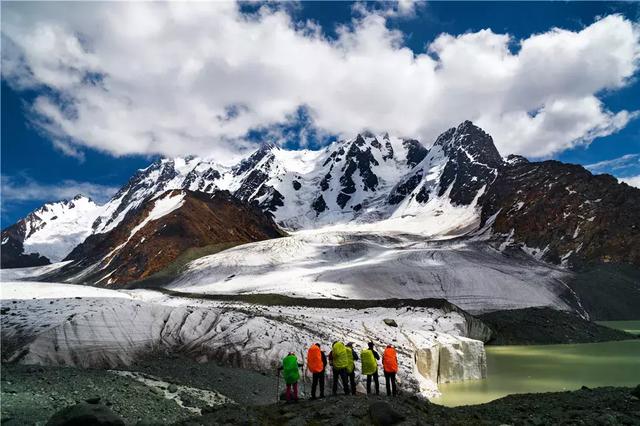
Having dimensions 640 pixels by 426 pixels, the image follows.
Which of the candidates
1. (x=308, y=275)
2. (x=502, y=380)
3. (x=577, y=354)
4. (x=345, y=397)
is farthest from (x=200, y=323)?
(x=308, y=275)

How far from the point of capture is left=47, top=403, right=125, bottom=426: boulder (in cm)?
1123

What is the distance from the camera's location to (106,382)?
1777 centimetres

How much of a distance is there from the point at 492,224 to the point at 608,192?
3958 cm

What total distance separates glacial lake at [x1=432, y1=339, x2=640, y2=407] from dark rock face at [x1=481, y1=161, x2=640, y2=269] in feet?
259

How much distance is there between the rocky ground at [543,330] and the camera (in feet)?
190

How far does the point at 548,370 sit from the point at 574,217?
4636 inches

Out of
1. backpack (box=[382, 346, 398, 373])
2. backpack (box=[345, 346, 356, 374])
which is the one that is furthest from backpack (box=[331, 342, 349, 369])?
backpack (box=[382, 346, 398, 373])

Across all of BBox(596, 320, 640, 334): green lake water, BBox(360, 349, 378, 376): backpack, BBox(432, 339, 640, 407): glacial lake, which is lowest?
BBox(432, 339, 640, 407): glacial lake

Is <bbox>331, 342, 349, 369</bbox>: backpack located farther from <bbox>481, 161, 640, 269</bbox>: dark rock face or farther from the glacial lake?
<bbox>481, 161, 640, 269</bbox>: dark rock face

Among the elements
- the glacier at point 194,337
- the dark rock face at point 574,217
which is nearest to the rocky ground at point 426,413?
the glacier at point 194,337

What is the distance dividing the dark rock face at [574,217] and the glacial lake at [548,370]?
78.8 meters

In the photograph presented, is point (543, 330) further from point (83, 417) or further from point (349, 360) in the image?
point (83, 417)

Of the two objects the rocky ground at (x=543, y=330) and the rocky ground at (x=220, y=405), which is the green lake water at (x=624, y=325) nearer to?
the rocky ground at (x=543, y=330)

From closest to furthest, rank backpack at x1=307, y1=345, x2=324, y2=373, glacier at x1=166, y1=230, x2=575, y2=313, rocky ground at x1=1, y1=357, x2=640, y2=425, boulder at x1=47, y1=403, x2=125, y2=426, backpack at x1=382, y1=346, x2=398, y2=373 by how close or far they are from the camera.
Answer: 1. boulder at x1=47, y1=403, x2=125, y2=426
2. rocky ground at x1=1, y1=357, x2=640, y2=425
3. backpack at x1=307, y1=345, x2=324, y2=373
4. backpack at x1=382, y1=346, x2=398, y2=373
5. glacier at x1=166, y1=230, x2=575, y2=313
